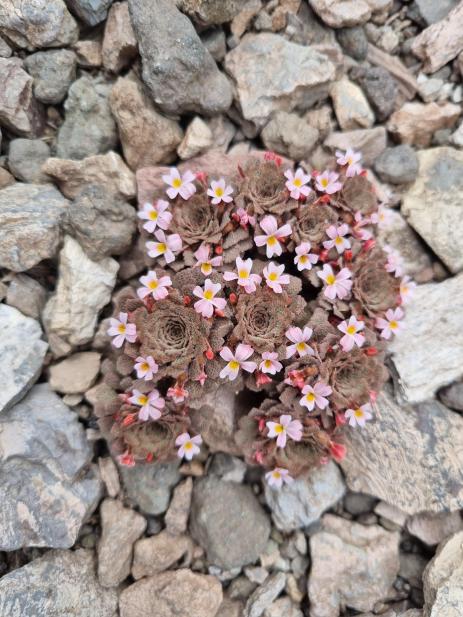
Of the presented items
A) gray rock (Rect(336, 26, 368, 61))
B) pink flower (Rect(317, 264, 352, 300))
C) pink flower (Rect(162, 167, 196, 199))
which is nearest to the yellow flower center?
pink flower (Rect(317, 264, 352, 300))

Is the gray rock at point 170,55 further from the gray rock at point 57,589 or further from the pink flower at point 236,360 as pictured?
the gray rock at point 57,589

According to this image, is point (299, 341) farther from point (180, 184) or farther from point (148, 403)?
point (180, 184)

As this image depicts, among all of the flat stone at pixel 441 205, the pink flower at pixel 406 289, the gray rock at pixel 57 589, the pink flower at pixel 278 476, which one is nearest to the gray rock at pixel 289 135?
the flat stone at pixel 441 205

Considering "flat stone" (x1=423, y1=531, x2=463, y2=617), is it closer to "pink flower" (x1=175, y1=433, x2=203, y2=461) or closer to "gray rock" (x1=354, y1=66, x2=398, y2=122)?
"pink flower" (x1=175, y1=433, x2=203, y2=461)

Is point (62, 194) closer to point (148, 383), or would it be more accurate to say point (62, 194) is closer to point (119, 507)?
point (148, 383)

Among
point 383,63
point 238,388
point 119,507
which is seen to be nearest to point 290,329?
point 238,388

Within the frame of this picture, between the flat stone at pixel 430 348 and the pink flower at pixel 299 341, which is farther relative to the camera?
the flat stone at pixel 430 348

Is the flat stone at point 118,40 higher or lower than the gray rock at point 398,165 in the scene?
higher
